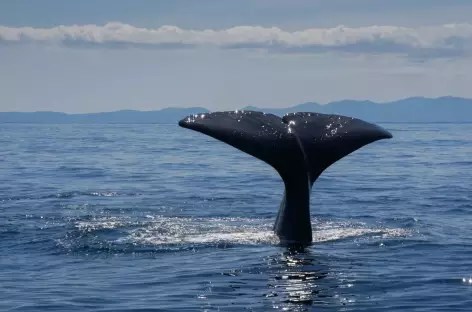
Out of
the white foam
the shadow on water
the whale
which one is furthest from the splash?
the shadow on water

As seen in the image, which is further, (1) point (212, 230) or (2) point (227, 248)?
(1) point (212, 230)

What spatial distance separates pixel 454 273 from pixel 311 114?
2.58 meters

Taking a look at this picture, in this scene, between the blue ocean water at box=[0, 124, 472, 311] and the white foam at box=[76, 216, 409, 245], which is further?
the white foam at box=[76, 216, 409, 245]

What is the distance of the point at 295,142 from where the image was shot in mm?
10961

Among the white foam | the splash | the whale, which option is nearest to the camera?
the whale

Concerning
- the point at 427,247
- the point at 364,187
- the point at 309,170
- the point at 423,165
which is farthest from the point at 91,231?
the point at 423,165

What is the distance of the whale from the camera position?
35.2 ft

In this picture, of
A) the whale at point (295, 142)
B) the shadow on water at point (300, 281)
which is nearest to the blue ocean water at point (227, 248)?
the shadow on water at point (300, 281)

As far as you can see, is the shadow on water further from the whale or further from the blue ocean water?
the whale

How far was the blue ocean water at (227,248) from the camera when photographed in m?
8.99

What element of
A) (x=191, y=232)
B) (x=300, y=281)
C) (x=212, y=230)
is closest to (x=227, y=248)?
(x=191, y=232)

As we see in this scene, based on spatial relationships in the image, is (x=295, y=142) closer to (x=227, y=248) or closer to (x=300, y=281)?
(x=227, y=248)

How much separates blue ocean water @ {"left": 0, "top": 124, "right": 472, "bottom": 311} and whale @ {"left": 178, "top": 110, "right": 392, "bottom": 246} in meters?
0.57

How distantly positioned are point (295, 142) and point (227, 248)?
1.62m
